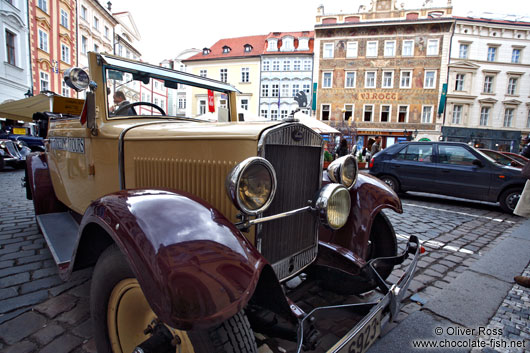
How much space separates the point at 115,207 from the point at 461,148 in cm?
736

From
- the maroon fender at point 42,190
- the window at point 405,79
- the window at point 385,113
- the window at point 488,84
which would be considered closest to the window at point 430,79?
the window at point 405,79

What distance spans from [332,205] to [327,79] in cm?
2699

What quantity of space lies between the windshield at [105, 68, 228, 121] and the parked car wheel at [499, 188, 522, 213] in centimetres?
646

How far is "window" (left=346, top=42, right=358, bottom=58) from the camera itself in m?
25.5

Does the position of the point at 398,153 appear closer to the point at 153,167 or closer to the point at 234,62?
the point at 153,167

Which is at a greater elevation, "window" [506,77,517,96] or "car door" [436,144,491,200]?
"window" [506,77,517,96]

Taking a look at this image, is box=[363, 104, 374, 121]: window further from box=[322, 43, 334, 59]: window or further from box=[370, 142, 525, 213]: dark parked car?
box=[370, 142, 525, 213]: dark parked car

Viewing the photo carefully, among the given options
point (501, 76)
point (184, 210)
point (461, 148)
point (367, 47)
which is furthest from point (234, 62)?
point (184, 210)

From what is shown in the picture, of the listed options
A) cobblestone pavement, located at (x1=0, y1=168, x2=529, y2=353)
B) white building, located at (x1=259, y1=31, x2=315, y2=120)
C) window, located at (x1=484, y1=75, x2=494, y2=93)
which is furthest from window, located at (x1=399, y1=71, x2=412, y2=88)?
cobblestone pavement, located at (x1=0, y1=168, x2=529, y2=353)

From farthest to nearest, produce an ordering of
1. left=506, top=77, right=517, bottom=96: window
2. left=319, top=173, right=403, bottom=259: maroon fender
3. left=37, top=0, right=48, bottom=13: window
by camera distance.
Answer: left=506, top=77, right=517, bottom=96: window
left=37, top=0, right=48, bottom=13: window
left=319, top=173, right=403, bottom=259: maroon fender

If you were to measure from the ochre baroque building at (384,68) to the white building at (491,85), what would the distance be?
1.66 metres

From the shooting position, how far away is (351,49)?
25.6 metres

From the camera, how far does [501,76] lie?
24.8 meters

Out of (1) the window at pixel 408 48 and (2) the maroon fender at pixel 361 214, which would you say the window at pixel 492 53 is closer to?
(1) the window at pixel 408 48
